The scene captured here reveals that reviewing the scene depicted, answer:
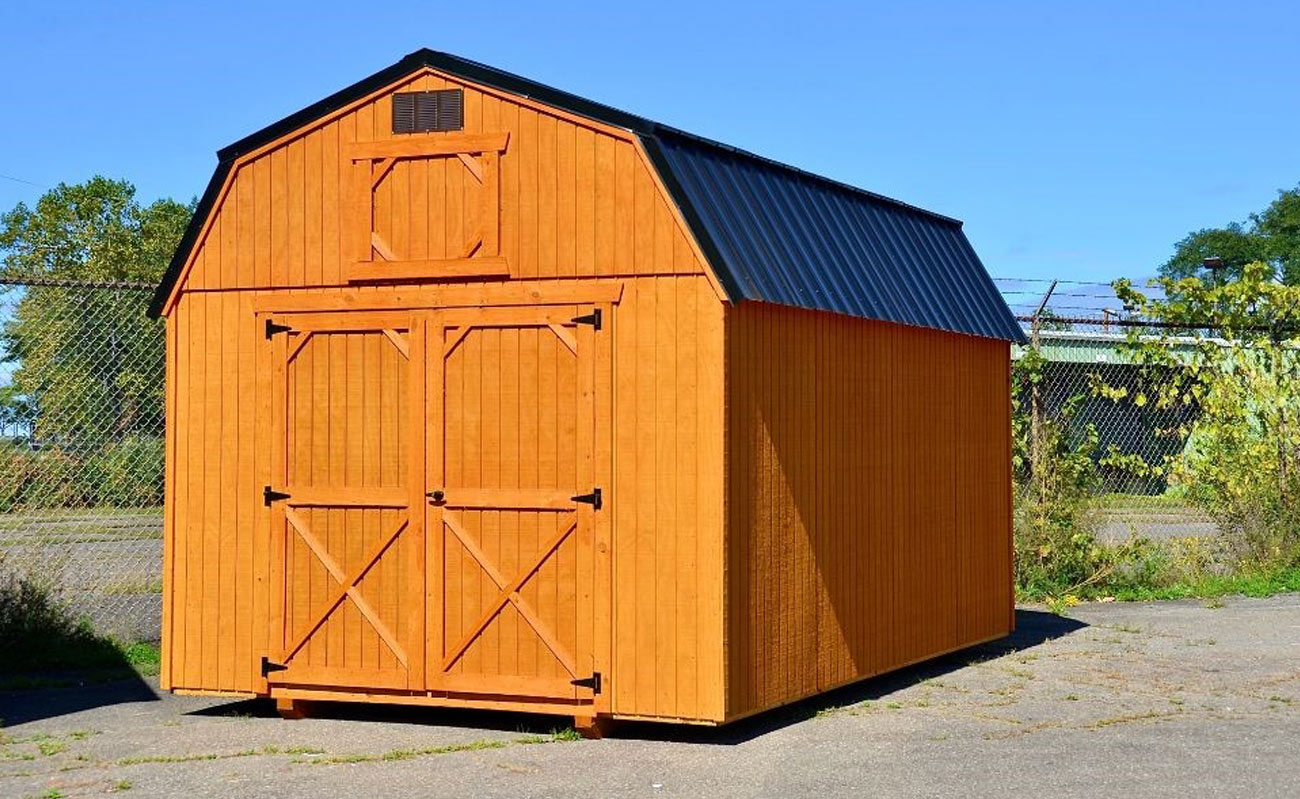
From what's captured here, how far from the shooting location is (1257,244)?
281 feet

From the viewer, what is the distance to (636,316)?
910 centimetres

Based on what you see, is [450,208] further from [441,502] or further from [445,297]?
[441,502]

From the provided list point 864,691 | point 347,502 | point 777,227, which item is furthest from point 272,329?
point 864,691

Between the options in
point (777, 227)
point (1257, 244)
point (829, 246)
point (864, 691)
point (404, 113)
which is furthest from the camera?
point (1257, 244)

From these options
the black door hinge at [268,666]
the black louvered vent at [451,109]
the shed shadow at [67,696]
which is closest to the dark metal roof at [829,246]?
the black louvered vent at [451,109]

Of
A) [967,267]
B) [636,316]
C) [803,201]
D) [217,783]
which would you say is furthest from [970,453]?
[217,783]

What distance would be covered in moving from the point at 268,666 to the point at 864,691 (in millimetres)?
3583

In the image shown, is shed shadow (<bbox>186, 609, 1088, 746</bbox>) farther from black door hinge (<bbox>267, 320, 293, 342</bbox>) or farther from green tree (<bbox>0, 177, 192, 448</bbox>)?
green tree (<bbox>0, 177, 192, 448</bbox>)

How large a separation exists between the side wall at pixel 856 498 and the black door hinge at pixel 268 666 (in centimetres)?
268

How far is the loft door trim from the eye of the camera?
9.46 metres

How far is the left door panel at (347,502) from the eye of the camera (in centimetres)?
955

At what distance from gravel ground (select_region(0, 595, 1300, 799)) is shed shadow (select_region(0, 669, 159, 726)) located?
0.09ft

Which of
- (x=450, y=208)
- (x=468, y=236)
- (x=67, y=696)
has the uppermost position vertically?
(x=450, y=208)

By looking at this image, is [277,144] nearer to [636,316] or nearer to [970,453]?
[636,316]
